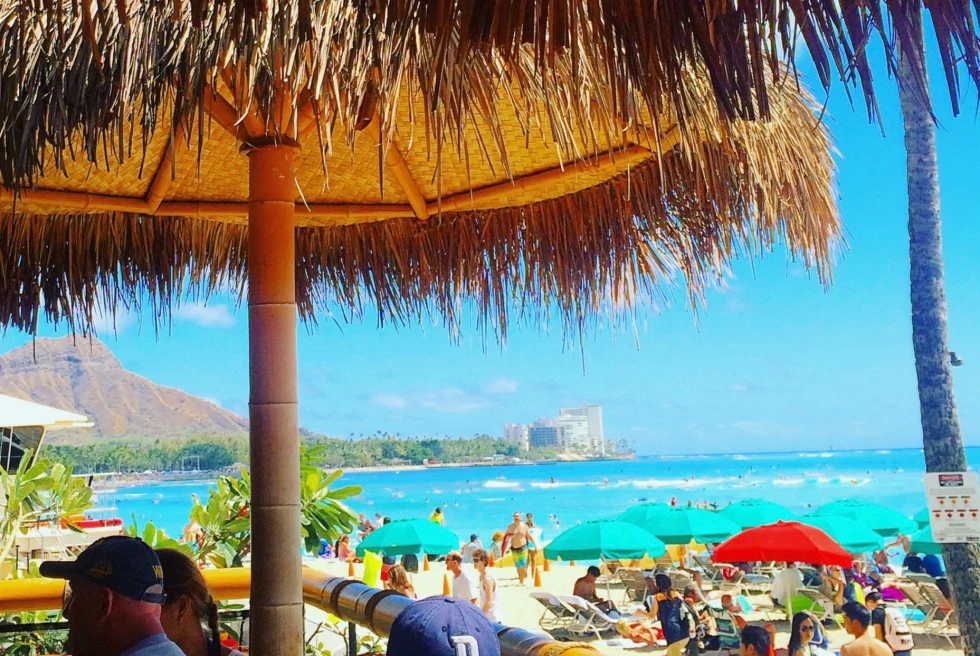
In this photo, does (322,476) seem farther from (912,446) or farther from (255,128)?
(912,446)

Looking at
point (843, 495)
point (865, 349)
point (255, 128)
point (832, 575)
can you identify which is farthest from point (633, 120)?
point (865, 349)

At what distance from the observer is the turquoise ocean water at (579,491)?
48.9m

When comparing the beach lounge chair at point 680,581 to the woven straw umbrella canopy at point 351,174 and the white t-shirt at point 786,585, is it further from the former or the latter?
the woven straw umbrella canopy at point 351,174

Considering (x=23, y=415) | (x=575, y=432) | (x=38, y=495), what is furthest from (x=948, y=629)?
(x=575, y=432)

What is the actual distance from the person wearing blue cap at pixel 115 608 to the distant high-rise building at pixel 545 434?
343ft

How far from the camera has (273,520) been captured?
92.3 inches

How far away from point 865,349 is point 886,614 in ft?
366

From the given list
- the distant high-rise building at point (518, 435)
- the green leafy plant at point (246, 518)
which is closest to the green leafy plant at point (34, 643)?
the green leafy plant at point (246, 518)

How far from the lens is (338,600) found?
7.23 ft

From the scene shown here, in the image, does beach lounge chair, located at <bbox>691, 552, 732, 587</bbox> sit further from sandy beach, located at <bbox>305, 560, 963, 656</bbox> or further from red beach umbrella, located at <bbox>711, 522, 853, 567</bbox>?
red beach umbrella, located at <bbox>711, 522, 853, 567</bbox>

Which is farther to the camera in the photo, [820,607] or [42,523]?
[820,607]

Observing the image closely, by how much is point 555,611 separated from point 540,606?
3.39 m

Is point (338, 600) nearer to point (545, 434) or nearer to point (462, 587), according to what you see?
point (462, 587)

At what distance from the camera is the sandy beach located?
8770mm
